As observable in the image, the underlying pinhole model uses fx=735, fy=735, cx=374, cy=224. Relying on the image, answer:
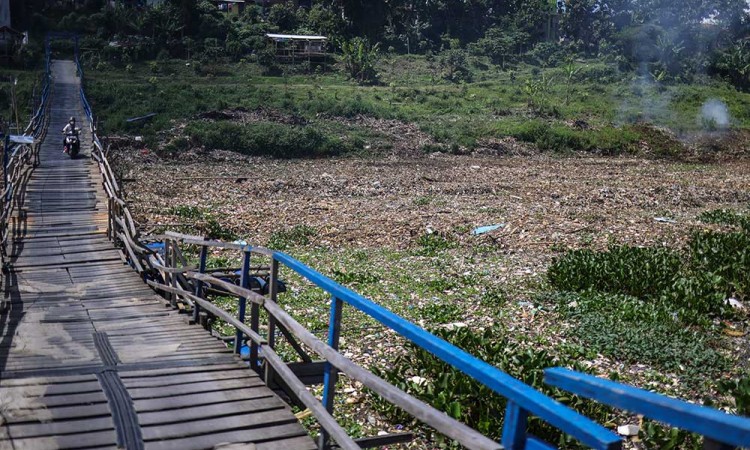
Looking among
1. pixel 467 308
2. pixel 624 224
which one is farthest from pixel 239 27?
pixel 467 308

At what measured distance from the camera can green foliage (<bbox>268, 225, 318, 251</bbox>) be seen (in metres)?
17.0

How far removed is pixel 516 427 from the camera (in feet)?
8.89

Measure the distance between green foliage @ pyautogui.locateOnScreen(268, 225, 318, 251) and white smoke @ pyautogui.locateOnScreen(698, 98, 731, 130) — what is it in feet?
112

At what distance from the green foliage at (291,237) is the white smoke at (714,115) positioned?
34.2 metres

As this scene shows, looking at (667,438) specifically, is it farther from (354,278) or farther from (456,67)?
(456,67)

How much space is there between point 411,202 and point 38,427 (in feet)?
62.2

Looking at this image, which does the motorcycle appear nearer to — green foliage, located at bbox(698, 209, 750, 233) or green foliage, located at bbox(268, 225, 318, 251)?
green foliage, located at bbox(268, 225, 318, 251)

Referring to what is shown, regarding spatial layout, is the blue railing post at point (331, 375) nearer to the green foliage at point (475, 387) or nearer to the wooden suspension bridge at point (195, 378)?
the wooden suspension bridge at point (195, 378)

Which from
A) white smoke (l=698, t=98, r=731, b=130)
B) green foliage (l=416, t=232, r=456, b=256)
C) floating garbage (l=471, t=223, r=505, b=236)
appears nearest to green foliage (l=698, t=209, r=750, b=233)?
floating garbage (l=471, t=223, r=505, b=236)

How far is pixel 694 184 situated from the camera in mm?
27984

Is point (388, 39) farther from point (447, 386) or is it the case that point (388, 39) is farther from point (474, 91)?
point (447, 386)

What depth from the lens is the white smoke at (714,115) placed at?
145 ft

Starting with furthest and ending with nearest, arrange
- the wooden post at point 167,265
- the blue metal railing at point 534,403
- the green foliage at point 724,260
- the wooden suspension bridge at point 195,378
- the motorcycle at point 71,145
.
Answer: the motorcycle at point 71,145 < the green foliage at point 724,260 < the wooden post at point 167,265 < the wooden suspension bridge at point 195,378 < the blue metal railing at point 534,403

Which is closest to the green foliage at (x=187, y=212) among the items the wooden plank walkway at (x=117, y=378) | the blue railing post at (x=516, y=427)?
the wooden plank walkway at (x=117, y=378)
